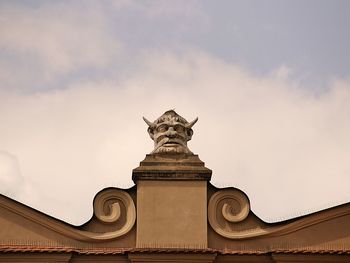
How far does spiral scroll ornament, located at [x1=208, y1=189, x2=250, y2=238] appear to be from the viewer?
24.1 meters

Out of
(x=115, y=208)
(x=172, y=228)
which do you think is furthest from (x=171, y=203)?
(x=115, y=208)

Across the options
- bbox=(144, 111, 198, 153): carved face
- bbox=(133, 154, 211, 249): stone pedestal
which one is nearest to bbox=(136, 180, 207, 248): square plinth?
bbox=(133, 154, 211, 249): stone pedestal

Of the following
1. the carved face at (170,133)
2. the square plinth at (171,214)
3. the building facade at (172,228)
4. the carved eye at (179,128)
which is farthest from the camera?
the carved eye at (179,128)

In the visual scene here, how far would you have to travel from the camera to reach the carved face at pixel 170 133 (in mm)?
24547

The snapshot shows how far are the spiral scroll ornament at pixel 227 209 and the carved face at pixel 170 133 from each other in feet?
3.64

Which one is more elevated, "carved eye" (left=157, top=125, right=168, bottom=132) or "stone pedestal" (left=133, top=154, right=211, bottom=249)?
"carved eye" (left=157, top=125, right=168, bottom=132)

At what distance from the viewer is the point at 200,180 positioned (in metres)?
24.2

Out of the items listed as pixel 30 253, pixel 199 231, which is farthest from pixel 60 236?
pixel 199 231

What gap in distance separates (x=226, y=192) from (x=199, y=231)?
3.05ft

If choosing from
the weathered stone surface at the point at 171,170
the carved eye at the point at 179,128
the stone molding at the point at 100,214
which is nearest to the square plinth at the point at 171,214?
the weathered stone surface at the point at 171,170

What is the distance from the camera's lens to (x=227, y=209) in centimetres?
2419

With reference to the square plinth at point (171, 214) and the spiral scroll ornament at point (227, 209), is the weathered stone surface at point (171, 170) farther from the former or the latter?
the spiral scroll ornament at point (227, 209)

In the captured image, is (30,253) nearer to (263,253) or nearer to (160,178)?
(160,178)

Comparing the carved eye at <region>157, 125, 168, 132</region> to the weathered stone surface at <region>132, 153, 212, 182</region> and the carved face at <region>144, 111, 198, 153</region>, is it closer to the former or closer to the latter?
the carved face at <region>144, 111, 198, 153</region>
